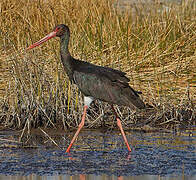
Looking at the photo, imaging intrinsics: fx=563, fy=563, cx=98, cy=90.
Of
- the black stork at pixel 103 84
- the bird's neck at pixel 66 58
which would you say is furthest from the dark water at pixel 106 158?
the bird's neck at pixel 66 58

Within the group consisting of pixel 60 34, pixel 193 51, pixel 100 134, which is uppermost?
pixel 60 34

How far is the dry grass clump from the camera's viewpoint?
7.36 m

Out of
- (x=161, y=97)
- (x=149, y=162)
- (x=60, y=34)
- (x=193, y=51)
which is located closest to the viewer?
(x=149, y=162)

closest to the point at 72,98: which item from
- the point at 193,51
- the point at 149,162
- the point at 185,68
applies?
the point at 149,162

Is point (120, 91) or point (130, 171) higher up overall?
point (120, 91)

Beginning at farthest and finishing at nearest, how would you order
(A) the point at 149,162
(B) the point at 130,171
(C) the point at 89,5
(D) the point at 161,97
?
(C) the point at 89,5
(D) the point at 161,97
(A) the point at 149,162
(B) the point at 130,171

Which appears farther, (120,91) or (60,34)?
(60,34)

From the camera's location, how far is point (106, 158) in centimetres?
591

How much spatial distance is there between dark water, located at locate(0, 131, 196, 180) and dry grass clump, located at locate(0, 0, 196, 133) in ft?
1.39

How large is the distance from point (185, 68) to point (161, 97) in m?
1.88

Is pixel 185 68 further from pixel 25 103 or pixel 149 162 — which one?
pixel 149 162

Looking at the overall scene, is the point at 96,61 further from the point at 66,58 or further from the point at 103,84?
the point at 103,84

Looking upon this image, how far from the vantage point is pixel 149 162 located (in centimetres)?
573

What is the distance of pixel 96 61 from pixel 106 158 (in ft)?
9.72
